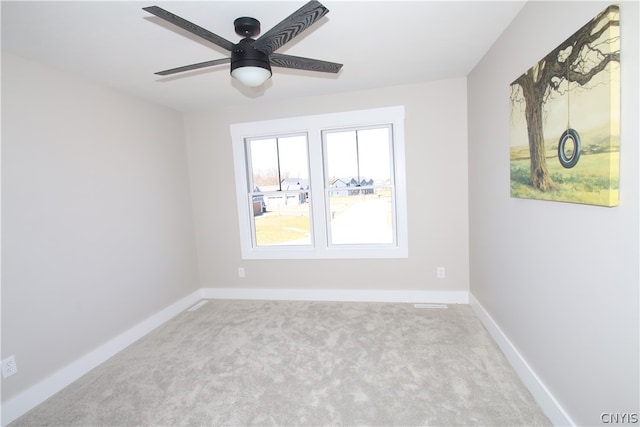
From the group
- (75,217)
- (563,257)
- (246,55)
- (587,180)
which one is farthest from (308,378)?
(75,217)

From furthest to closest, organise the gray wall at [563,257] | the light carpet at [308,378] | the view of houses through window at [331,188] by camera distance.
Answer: the view of houses through window at [331,188], the light carpet at [308,378], the gray wall at [563,257]

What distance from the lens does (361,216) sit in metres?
3.59

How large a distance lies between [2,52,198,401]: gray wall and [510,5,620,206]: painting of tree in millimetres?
3350

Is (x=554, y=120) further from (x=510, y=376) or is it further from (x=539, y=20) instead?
(x=510, y=376)

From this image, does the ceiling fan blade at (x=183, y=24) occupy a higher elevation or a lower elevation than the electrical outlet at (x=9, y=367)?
higher

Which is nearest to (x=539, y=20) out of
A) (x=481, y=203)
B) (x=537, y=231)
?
(x=537, y=231)

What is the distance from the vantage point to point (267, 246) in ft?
12.7

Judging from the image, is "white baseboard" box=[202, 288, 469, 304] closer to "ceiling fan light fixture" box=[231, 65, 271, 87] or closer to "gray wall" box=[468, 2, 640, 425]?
"gray wall" box=[468, 2, 640, 425]

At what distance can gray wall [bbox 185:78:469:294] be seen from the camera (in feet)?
10.5

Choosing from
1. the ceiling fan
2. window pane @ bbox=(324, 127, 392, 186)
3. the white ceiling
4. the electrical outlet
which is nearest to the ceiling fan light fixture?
the ceiling fan

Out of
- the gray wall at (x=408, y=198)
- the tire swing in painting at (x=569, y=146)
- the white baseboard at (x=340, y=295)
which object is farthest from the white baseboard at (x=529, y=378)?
the tire swing in painting at (x=569, y=146)

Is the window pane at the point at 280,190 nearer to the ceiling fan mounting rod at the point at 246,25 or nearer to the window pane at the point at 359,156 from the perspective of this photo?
the window pane at the point at 359,156

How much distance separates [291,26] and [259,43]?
0.25 metres

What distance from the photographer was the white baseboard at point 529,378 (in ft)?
5.32
